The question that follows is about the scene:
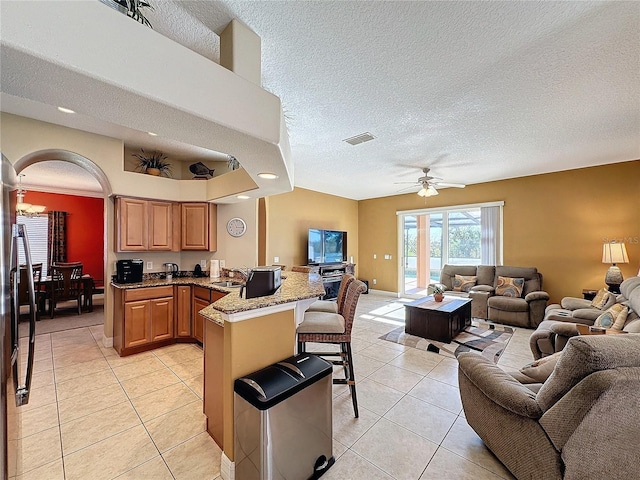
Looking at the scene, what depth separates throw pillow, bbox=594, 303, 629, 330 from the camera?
263 centimetres

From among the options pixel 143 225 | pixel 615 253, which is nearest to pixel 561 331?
pixel 615 253

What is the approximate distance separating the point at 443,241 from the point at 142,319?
6.25 metres

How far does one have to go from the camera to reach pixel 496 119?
294 cm

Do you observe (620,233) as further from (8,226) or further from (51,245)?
(51,245)

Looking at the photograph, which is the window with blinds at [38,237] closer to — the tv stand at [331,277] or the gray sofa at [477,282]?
the tv stand at [331,277]

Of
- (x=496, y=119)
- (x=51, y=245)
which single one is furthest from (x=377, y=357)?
(x=51, y=245)

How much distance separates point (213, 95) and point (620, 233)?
637cm

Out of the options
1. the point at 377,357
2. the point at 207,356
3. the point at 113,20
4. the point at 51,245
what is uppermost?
the point at 113,20

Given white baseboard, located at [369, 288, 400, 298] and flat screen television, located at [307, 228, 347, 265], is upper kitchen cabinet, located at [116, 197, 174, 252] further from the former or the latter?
white baseboard, located at [369, 288, 400, 298]

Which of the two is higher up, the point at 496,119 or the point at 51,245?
the point at 496,119

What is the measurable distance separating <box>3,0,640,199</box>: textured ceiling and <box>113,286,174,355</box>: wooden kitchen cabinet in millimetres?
2751

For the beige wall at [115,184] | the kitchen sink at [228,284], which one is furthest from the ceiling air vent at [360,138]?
the kitchen sink at [228,284]

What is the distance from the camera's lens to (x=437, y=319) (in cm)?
392

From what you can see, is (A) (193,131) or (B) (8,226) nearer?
(B) (8,226)
